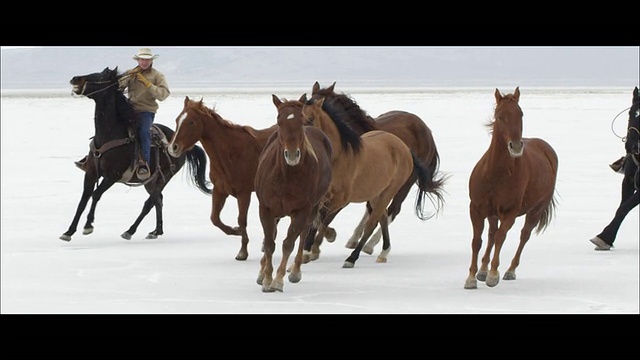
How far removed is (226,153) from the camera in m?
12.1

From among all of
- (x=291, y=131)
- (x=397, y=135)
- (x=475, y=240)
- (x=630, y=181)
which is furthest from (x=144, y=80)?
(x=630, y=181)

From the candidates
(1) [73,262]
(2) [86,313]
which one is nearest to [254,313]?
(2) [86,313]

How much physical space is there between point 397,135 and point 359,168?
2.19 m

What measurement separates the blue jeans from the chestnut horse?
1984 millimetres

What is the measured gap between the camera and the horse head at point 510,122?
970cm

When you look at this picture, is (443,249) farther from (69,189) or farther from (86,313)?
(69,189)

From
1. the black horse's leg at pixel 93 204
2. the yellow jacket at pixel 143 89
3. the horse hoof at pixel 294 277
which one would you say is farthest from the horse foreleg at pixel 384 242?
the black horse's leg at pixel 93 204

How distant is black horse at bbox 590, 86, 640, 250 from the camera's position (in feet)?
39.9

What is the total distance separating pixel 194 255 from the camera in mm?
12297

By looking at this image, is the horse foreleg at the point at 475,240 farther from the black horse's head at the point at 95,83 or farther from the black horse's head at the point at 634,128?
the black horse's head at the point at 95,83

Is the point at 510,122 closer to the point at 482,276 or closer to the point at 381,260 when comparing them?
the point at 482,276

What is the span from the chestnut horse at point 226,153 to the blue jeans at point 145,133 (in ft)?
6.51

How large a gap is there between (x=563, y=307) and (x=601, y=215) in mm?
6476

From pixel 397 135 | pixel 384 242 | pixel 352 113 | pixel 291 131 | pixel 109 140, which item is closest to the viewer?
pixel 291 131
